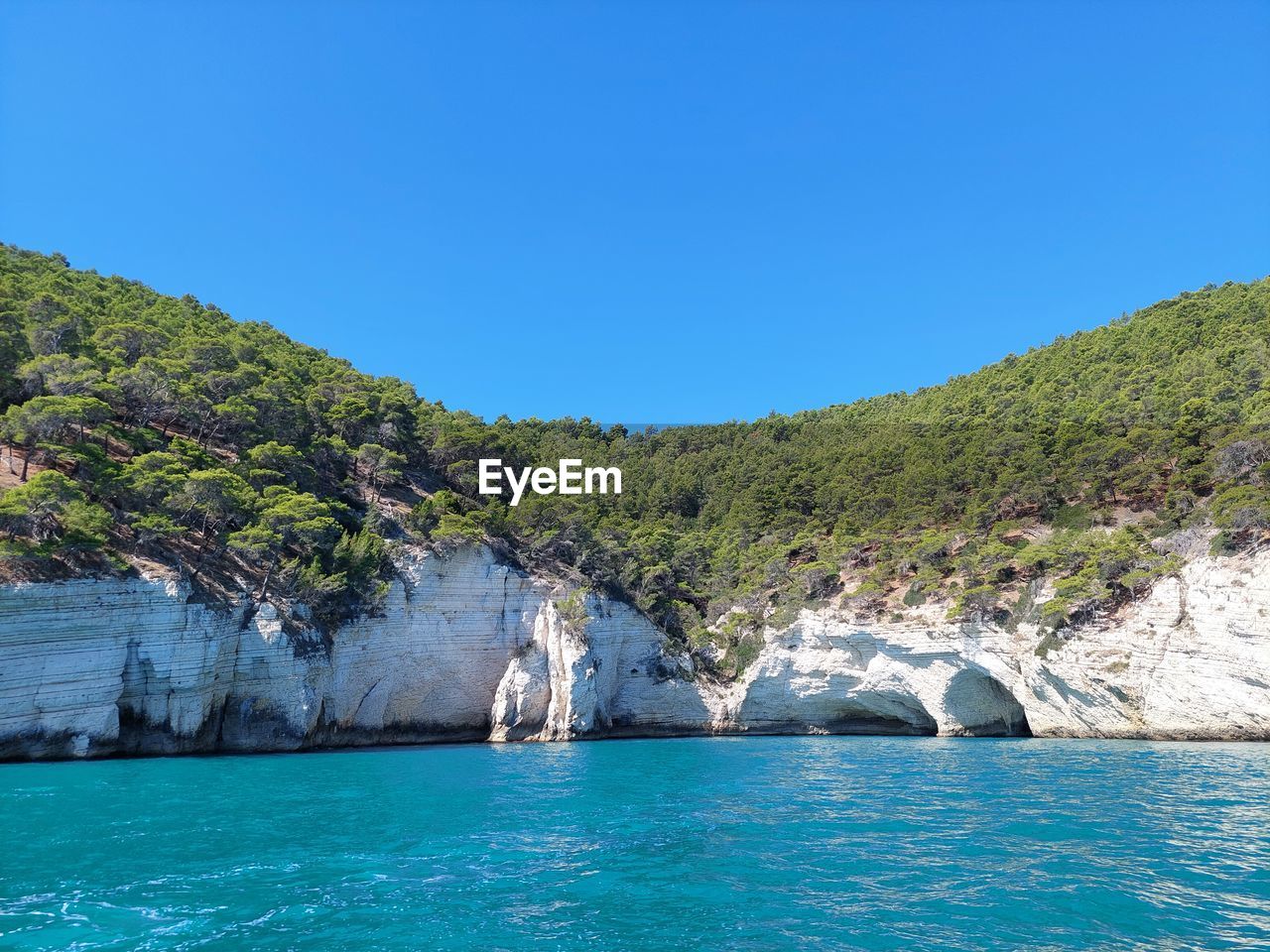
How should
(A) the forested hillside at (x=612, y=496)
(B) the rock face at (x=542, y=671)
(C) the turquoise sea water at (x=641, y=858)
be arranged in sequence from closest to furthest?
(C) the turquoise sea water at (x=641, y=858), (B) the rock face at (x=542, y=671), (A) the forested hillside at (x=612, y=496)

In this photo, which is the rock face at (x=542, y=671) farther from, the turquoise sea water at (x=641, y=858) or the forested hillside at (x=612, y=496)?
the turquoise sea water at (x=641, y=858)

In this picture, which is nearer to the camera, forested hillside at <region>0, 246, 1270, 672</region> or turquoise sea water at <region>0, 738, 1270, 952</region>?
turquoise sea water at <region>0, 738, 1270, 952</region>

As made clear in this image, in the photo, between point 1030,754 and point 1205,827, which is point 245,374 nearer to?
point 1030,754

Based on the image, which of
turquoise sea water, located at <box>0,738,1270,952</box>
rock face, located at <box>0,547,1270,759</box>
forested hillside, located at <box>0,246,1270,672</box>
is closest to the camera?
turquoise sea water, located at <box>0,738,1270,952</box>

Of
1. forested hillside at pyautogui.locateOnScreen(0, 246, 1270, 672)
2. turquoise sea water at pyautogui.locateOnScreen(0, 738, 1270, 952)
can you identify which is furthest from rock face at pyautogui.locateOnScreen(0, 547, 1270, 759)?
turquoise sea water at pyautogui.locateOnScreen(0, 738, 1270, 952)

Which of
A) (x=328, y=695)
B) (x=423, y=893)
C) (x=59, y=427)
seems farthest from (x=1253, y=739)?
(x=59, y=427)

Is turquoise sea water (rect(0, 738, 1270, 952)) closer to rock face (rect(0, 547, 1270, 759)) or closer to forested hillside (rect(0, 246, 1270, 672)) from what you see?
rock face (rect(0, 547, 1270, 759))

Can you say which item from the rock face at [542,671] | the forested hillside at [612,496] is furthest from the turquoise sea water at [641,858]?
the forested hillside at [612,496]
